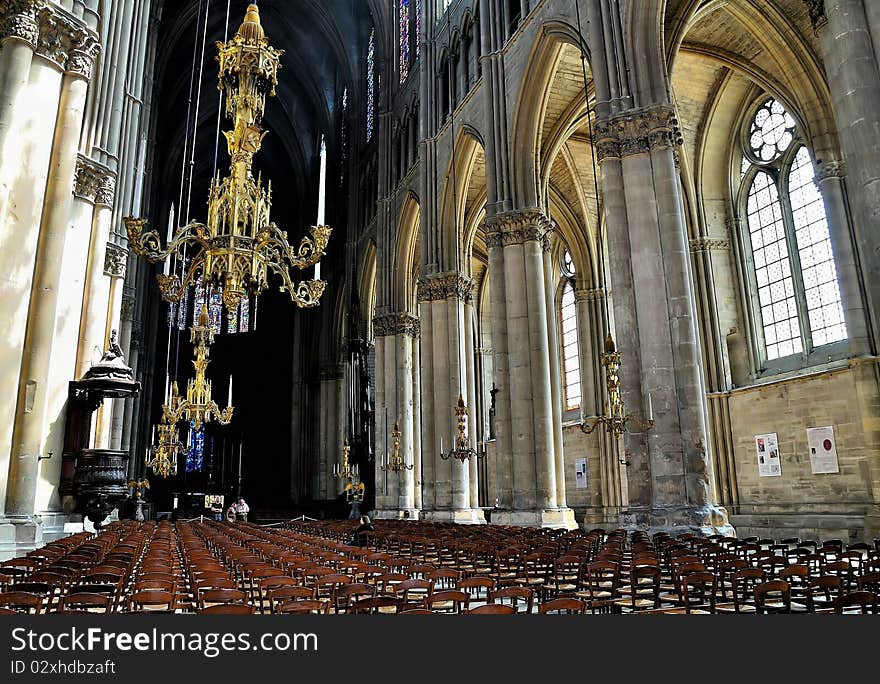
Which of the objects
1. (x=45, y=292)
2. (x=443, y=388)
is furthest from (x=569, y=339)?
(x=45, y=292)

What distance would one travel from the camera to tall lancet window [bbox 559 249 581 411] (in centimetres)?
2625

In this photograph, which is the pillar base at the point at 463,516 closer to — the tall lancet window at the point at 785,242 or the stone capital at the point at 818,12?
the tall lancet window at the point at 785,242

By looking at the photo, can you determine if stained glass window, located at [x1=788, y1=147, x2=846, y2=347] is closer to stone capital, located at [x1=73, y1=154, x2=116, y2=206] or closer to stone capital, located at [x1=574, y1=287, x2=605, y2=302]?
stone capital, located at [x1=574, y1=287, x2=605, y2=302]

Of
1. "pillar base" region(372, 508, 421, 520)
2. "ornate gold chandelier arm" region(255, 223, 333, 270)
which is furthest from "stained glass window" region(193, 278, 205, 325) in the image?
"pillar base" region(372, 508, 421, 520)

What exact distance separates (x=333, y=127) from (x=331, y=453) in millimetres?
18509

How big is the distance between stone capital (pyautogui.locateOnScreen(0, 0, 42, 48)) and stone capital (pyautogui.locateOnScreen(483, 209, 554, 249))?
1091 centimetres

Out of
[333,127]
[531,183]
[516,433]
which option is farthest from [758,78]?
[333,127]

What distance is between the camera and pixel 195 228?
31.8 feet

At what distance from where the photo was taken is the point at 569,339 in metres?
27.1

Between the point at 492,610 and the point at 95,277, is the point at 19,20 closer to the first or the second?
the point at 95,277

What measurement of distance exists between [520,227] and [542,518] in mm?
7384

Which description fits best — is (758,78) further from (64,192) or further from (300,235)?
(300,235)

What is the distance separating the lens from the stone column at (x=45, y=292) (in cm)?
969

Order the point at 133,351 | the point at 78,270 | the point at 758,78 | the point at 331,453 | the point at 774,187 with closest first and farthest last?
1. the point at 78,270
2. the point at 758,78
3. the point at 774,187
4. the point at 133,351
5. the point at 331,453
